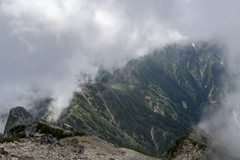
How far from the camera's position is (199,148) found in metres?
117

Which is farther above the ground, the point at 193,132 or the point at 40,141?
the point at 193,132

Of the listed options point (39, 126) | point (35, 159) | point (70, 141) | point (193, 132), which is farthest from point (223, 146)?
point (35, 159)

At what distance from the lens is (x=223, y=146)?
13238 cm

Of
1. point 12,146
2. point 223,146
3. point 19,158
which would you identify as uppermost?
point 223,146

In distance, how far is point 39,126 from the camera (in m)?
112

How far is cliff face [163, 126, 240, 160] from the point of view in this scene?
11194cm

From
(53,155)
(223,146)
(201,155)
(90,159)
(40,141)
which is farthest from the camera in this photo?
(223,146)

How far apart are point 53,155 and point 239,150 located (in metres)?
153

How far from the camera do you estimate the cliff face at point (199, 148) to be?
367 ft

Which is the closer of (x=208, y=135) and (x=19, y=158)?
(x=19, y=158)

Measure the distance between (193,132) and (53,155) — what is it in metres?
147

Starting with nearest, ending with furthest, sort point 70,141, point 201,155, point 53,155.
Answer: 1. point 53,155
2. point 70,141
3. point 201,155

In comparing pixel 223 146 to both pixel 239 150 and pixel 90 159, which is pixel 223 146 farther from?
pixel 90 159

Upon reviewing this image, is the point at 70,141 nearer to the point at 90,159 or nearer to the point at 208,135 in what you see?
the point at 90,159
